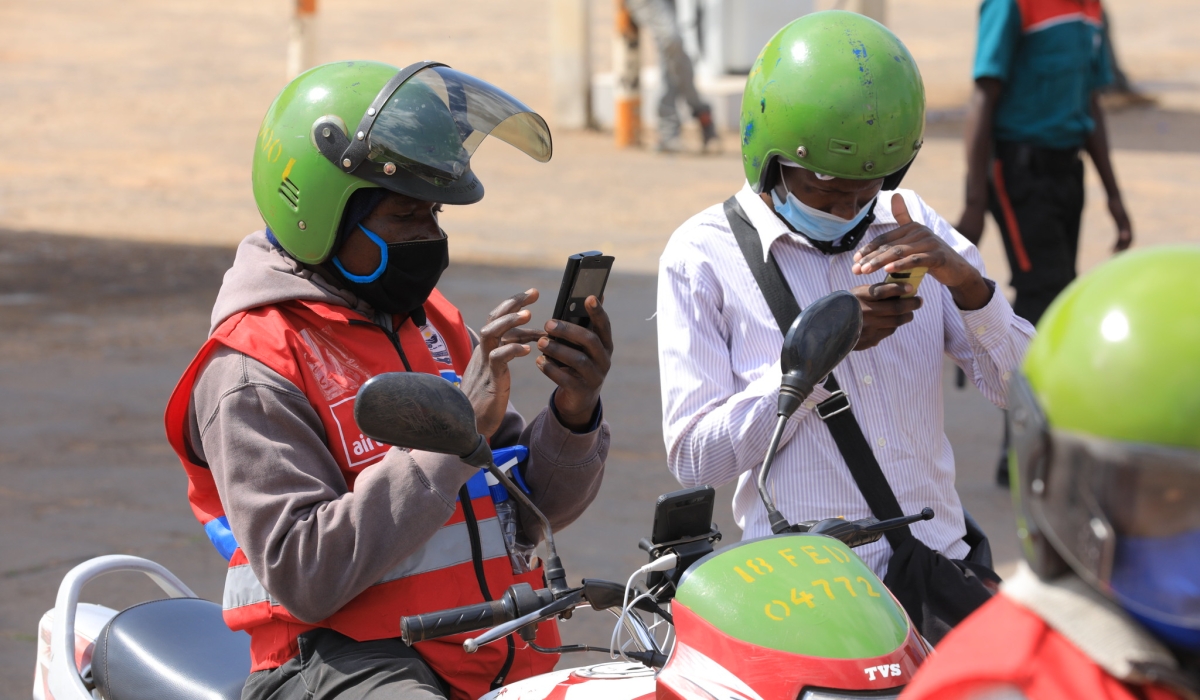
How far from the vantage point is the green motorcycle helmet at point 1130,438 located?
49.5 inches

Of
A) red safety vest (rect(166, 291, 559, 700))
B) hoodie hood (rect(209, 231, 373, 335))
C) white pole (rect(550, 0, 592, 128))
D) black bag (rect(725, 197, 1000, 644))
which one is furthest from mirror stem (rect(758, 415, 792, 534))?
white pole (rect(550, 0, 592, 128))

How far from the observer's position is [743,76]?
17688 millimetres

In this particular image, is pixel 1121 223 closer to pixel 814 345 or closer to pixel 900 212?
pixel 900 212

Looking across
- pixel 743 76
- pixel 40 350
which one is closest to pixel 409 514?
pixel 40 350

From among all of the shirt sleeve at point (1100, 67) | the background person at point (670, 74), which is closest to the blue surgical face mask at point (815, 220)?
the shirt sleeve at point (1100, 67)

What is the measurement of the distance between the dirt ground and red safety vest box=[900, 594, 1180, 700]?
11.7 ft

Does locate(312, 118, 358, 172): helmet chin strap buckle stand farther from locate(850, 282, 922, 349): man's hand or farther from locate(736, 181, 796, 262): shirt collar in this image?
locate(850, 282, 922, 349): man's hand

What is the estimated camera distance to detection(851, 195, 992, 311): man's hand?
2578 mm

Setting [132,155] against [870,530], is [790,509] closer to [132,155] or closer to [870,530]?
[870,530]

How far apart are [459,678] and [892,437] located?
978mm

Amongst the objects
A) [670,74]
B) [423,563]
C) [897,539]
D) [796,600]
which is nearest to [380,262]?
[423,563]

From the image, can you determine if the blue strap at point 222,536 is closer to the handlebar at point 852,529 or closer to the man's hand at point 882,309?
the handlebar at point 852,529

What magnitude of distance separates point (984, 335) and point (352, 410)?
4.15ft

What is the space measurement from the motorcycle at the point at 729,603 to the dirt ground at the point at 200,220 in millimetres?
2843
